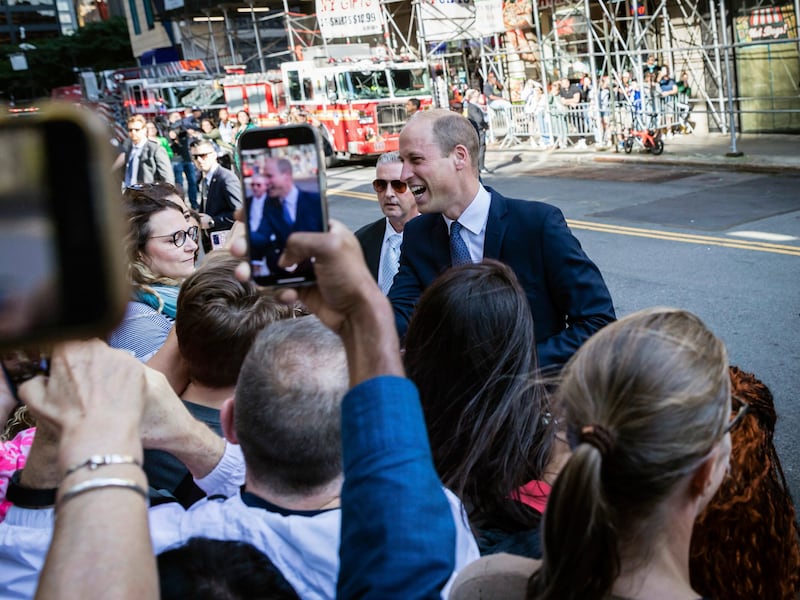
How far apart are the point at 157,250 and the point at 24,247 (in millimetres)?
3786

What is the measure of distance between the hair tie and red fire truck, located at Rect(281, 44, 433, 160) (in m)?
20.2

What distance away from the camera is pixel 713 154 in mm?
16844

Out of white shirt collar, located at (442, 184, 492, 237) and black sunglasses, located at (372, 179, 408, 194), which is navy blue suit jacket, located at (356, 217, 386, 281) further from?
white shirt collar, located at (442, 184, 492, 237)

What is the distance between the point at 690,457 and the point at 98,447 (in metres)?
0.92

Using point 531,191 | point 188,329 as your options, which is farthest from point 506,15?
point 188,329

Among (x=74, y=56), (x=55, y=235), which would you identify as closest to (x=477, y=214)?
(x=55, y=235)

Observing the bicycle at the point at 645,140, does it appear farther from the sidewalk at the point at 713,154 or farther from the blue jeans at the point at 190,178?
the blue jeans at the point at 190,178

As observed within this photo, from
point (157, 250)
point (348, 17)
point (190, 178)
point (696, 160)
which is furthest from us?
point (348, 17)

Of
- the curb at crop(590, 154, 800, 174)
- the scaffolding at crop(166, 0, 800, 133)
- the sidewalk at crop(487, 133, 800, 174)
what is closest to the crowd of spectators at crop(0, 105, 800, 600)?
the curb at crop(590, 154, 800, 174)

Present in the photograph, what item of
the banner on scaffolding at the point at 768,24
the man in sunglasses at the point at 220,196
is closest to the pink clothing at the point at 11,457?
the man in sunglasses at the point at 220,196

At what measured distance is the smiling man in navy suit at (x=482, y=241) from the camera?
3.46 meters

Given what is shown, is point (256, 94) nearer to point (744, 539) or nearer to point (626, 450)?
point (744, 539)

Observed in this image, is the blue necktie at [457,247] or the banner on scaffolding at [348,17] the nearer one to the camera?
the blue necktie at [457,247]

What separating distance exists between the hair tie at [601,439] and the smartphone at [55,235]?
33.5 inches
